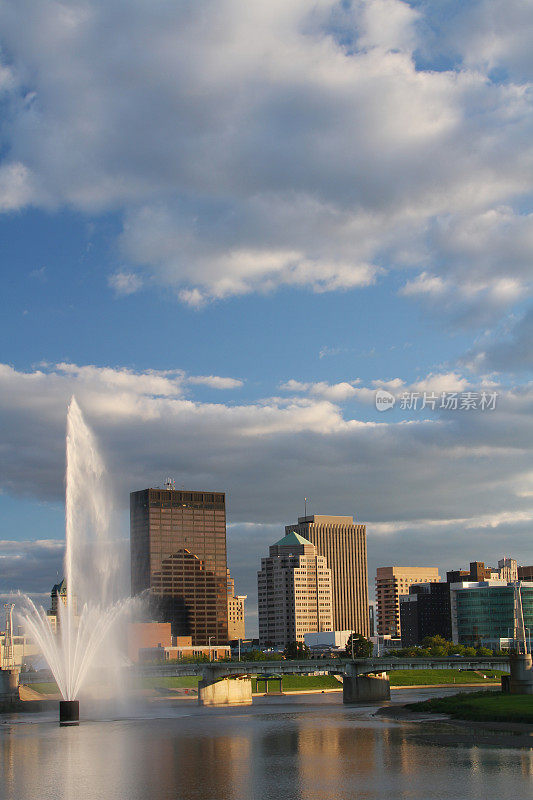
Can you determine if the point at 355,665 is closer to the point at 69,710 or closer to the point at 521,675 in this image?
the point at 521,675

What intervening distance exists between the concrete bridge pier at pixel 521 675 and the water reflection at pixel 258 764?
3270cm

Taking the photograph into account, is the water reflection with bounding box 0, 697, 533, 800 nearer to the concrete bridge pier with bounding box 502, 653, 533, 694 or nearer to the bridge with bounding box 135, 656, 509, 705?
the concrete bridge pier with bounding box 502, 653, 533, 694

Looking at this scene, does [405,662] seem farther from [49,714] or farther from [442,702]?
[49,714]

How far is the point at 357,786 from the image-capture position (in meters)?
57.6

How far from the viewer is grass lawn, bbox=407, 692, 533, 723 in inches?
3902

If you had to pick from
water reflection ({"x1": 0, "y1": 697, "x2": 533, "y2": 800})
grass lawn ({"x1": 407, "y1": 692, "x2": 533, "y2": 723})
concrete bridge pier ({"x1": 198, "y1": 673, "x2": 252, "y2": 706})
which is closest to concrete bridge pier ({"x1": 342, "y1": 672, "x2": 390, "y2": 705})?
concrete bridge pier ({"x1": 198, "y1": 673, "x2": 252, "y2": 706})

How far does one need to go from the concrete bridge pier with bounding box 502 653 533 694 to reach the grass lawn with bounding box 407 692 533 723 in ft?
7.85

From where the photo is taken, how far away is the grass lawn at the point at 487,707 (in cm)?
9912

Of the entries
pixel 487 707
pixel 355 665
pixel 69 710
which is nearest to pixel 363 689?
pixel 355 665

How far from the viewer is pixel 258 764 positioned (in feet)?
232

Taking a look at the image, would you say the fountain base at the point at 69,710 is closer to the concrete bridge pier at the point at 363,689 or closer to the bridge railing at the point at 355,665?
the bridge railing at the point at 355,665

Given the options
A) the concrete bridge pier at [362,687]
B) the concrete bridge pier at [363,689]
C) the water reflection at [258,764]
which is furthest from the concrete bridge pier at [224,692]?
the water reflection at [258,764]

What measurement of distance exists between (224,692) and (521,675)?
6192 cm

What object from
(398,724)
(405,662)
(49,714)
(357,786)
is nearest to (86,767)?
(357,786)
